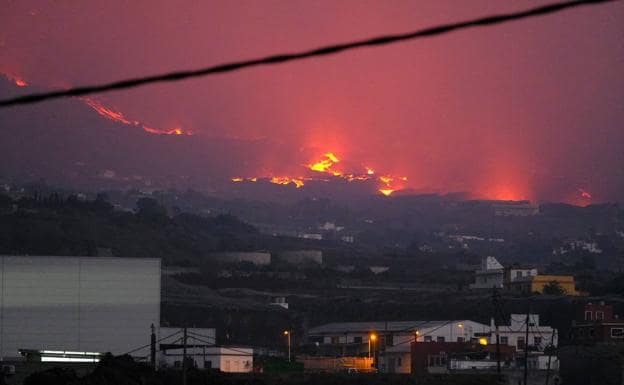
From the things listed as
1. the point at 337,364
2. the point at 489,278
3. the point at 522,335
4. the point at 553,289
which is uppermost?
the point at 489,278

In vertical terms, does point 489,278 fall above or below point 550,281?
above

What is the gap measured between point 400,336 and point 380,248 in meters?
122

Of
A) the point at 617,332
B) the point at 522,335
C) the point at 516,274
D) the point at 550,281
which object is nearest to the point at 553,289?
the point at 550,281

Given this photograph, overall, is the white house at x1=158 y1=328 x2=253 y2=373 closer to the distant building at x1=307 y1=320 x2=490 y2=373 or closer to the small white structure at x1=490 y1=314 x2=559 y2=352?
the distant building at x1=307 y1=320 x2=490 y2=373

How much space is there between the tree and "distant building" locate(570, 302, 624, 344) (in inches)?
782

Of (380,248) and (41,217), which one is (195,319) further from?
(380,248)

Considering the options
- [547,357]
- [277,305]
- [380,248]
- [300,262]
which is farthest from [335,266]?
[547,357]

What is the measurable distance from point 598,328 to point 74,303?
80.8ft

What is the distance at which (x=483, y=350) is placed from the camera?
50281 millimetres

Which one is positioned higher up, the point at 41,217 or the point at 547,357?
the point at 41,217

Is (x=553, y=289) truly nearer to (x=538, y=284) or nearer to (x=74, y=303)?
(x=538, y=284)

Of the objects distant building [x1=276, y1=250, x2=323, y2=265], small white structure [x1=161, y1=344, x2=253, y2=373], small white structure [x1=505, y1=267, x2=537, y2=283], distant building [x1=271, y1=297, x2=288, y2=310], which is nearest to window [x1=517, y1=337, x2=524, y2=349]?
small white structure [x1=161, y1=344, x2=253, y2=373]

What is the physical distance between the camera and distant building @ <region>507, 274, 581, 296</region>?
89125 millimetres

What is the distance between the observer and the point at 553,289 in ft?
283
